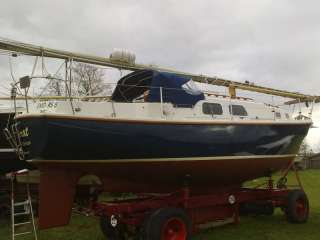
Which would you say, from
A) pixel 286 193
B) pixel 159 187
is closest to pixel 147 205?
pixel 159 187

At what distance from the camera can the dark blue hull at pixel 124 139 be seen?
6.78m

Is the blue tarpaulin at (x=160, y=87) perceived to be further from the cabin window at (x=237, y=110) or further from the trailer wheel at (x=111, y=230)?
the trailer wheel at (x=111, y=230)

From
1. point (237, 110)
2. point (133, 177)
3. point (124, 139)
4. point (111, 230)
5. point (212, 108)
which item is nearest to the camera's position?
point (124, 139)

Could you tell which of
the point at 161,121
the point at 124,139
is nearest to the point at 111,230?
the point at 124,139

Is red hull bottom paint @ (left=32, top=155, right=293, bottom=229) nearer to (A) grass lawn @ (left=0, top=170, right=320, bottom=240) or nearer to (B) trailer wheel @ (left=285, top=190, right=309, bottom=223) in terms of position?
(A) grass lawn @ (left=0, top=170, right=320, bottom=240)

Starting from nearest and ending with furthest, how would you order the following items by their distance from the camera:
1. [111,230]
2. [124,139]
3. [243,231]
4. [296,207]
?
1. [124,139]
2. [111,230]
3. [243,231]
4. [296,207]

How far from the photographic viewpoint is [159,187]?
8094 millimetres

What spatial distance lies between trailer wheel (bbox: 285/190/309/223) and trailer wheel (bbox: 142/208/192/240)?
3271 mm

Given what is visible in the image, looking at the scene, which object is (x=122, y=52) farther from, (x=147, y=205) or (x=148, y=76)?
(x=147, y=205)

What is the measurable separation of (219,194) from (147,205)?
1813 millimetres

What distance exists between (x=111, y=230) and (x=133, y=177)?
1181mm

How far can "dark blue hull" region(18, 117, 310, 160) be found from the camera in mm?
6777

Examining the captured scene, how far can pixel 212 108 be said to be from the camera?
852cm

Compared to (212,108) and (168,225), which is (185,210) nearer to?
(168,225)
